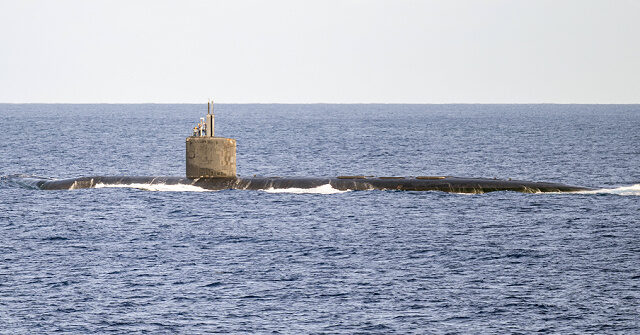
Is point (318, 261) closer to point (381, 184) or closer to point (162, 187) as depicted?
point (381, 184)

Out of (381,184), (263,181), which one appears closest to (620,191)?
(381,184)

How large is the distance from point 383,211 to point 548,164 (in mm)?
45866

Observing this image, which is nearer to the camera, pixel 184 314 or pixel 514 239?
pixel 184 314

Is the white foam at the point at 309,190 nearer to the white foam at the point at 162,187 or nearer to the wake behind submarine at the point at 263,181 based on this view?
the wake behind submarine at the point at 263,181

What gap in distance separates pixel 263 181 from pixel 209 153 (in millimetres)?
7441

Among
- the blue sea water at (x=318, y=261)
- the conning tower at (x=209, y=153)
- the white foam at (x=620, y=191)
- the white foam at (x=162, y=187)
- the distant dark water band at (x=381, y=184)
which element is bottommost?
the blue sea water at (x=318, y=261)

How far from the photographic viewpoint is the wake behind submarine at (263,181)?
60.8 metres

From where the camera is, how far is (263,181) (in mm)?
67188

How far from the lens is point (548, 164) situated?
327 ft

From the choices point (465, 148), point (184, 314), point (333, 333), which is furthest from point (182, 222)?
point (465, 148)

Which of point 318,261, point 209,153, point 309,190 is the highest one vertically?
point 209,153

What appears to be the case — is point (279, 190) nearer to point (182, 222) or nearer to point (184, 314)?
point (182, 222)

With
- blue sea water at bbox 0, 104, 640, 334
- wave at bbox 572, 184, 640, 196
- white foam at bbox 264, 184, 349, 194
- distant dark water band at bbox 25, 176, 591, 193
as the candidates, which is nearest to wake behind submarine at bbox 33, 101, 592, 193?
distant dark water band at bbox 25, 176, 591, 193

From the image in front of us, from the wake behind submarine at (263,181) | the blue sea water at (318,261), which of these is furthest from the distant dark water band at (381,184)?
the blue sea water at (318,261)
